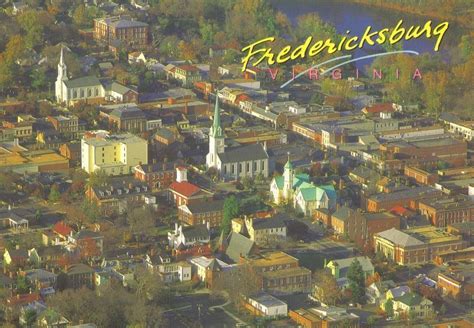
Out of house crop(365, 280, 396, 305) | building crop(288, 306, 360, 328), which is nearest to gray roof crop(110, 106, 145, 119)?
house crop(365, 280, 396, 305)

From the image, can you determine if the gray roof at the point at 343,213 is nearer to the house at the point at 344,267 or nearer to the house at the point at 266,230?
the house at the point at 266,230

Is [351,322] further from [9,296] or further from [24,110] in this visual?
[24,110]

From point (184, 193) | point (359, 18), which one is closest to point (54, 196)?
point (184, 193)

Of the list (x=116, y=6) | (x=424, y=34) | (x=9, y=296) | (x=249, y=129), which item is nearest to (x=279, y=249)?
(x=9, y=296)

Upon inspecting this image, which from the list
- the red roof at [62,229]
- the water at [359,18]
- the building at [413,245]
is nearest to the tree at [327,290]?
the building at [413,245]

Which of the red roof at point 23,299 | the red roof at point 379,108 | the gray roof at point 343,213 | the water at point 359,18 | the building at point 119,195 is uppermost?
the gray roof at point 343,213

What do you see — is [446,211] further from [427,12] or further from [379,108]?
[427,12]
